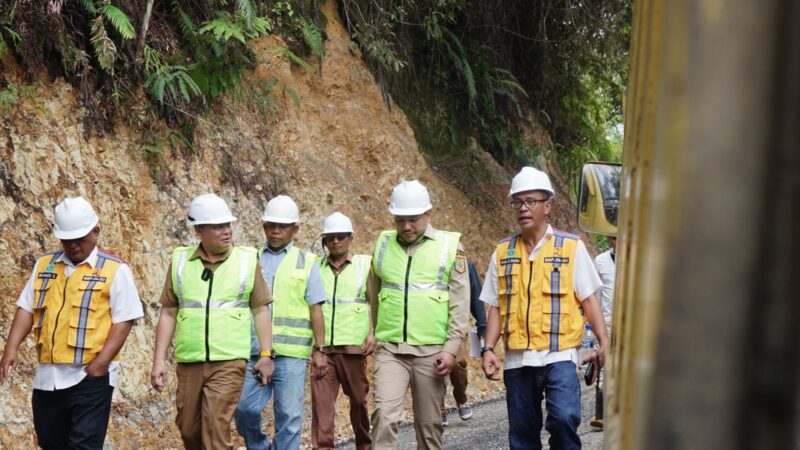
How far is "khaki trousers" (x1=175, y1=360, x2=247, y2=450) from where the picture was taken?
7.20 meters

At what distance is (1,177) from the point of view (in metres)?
9.57

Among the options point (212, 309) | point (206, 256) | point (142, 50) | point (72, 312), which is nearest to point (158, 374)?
point (212, 309)

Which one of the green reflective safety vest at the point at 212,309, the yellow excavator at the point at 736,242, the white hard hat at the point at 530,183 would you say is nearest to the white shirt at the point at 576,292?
the white hard hat at the point at 530,183

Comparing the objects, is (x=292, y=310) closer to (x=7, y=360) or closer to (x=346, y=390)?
(x=346, y=390)

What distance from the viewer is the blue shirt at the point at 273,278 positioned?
8.48 m

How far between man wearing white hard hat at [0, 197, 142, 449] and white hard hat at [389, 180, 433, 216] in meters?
2.08

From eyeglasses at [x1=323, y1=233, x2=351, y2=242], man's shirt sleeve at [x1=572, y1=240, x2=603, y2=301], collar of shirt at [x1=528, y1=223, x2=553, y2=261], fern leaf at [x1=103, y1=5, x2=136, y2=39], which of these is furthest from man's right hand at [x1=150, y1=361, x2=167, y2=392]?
fern leaf at [x1=103, y1=5, x2=136, y2=39]

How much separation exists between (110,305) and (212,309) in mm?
734

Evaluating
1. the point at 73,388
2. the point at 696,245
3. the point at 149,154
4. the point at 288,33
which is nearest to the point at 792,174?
the point at 696,245

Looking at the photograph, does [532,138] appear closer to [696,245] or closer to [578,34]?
[578,34]

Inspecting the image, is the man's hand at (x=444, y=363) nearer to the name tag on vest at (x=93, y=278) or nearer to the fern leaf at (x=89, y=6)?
the name tag on vest at (x=93, y=278)

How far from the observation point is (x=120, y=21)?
10.4 m

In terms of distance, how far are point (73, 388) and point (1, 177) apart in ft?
11.6

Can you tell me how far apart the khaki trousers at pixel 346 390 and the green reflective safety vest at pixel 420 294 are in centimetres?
175
